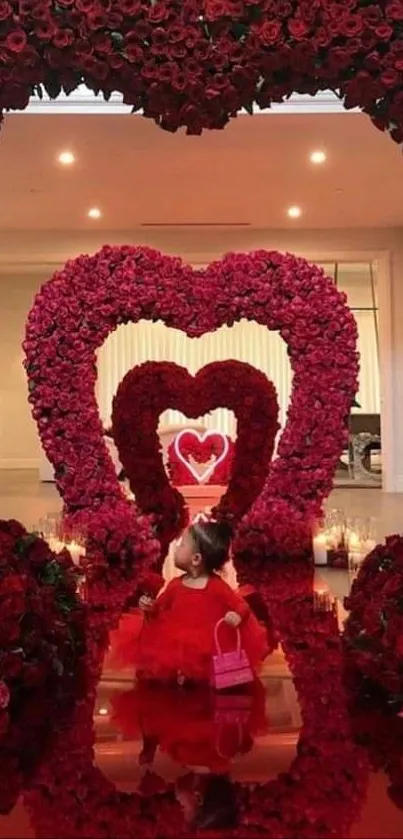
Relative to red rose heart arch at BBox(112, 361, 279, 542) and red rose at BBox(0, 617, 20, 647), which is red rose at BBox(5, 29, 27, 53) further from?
red rose heart arch at BBox(112, 361, 279, 542)

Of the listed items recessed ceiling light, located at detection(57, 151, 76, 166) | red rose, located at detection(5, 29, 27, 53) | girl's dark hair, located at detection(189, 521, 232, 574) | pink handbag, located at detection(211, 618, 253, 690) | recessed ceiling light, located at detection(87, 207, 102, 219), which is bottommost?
pink handbag, located at detection(211, 618, 253, 690)

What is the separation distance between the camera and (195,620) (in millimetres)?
2486

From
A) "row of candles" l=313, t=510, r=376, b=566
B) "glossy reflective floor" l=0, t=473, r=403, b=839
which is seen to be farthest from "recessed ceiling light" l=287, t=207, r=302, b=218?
"glossy reflective floor" l=0, t=473, r=403, b=839

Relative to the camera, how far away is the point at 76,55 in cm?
199

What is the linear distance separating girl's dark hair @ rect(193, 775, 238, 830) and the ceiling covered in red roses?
645cm

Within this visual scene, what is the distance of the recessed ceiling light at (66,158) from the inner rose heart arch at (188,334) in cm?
347

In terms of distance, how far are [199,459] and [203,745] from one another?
671cm

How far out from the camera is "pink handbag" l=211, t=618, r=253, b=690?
2.24 m

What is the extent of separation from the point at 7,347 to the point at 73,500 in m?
12.1

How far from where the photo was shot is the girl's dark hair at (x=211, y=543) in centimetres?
259

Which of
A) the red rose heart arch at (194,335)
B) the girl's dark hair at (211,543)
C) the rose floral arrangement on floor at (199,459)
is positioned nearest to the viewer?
the girl's dark hair at (211,543)

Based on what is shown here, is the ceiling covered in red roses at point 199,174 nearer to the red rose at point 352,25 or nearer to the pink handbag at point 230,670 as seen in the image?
the red rose at point 352,25

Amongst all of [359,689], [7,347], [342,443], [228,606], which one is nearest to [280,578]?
[342,443]

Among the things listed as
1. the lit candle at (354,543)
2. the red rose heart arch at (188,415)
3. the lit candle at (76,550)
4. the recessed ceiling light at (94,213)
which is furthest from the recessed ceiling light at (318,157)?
the lit candle at (76,550)
